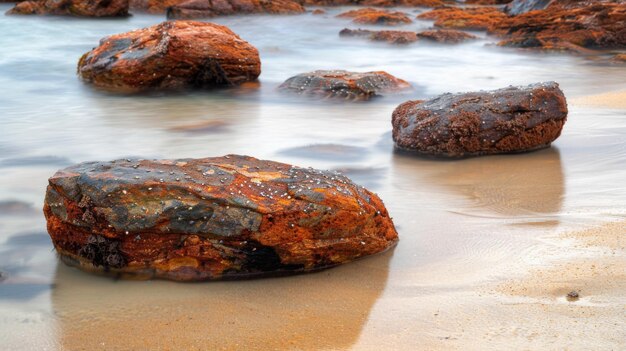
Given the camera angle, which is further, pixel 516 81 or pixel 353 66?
pixel 353 66

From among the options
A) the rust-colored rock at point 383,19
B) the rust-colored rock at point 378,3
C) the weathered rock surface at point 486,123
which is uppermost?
the weathered rock surface at point 486,123

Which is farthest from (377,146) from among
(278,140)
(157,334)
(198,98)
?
(157,334)

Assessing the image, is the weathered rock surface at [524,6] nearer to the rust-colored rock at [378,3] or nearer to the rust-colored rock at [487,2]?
the rust-colored rock at [378,3]

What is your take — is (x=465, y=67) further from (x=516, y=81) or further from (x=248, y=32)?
(x=248, y=32)

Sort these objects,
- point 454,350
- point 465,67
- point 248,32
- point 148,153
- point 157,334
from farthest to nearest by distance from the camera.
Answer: point 248,32 < point 465,67 < point 148,153 < point 157,334 < point 454,350

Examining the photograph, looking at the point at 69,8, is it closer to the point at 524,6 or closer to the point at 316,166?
the point at 524,6

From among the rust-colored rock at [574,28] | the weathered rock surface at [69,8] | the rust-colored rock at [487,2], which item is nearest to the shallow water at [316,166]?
the rust-colored rock at [574,28]

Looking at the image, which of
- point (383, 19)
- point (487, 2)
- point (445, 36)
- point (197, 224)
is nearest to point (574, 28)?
point (445, 36)
